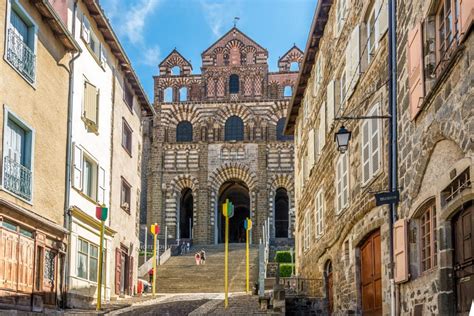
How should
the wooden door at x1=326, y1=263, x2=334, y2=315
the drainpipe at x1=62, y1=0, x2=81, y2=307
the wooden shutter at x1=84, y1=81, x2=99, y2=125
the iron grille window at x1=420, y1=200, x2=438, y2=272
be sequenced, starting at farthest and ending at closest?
the wooden shutter at x1=84, y1=81, x2=99, y2=125 → the drainpipe at x1=62, y1=0, x2=81, y2=307 → the wooden door at x1=326, y1=263, x2=334, y2=315 → the iron grille window at x1=420, y1=200, x2=438, y2=272

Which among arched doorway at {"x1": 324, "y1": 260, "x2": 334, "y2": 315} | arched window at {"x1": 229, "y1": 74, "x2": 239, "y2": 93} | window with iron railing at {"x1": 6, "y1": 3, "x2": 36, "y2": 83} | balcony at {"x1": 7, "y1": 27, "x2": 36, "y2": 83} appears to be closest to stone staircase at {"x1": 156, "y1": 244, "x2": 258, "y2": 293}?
arched doorway at {"x1": 324, "y1": 260, "x2": 334, "y2": 315}

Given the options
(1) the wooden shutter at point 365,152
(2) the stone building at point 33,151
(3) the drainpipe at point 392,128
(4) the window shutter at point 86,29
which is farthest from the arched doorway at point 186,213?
(3) the drainpipe at point 392,128

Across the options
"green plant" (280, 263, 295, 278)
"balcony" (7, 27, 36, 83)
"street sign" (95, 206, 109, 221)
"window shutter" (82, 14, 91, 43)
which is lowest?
"green plant" (280, 263, 295, 278)

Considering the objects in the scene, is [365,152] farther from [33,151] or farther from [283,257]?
[283,257]

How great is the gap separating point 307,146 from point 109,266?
7.57 metres

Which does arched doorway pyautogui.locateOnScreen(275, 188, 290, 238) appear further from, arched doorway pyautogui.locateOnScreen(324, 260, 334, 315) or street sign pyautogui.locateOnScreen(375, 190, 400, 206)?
street sign pyautogui.locateOnScreen(375, 190, 400, 206)

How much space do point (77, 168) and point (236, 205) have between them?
34.7 m

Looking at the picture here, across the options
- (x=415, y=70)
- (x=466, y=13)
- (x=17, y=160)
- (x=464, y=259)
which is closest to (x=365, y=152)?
(x=415, y=70)

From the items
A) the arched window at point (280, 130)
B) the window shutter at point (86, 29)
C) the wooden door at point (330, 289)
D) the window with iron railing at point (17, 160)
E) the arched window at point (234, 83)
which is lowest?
the wooden door at point (330, 289)

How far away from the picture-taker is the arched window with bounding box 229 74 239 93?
52.4m

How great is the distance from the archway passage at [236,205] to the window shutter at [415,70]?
40.0 meters

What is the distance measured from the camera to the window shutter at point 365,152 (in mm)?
14664

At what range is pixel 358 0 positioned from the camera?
16.6 meters

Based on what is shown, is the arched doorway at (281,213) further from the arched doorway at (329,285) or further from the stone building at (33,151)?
the stone building at (33,151)
